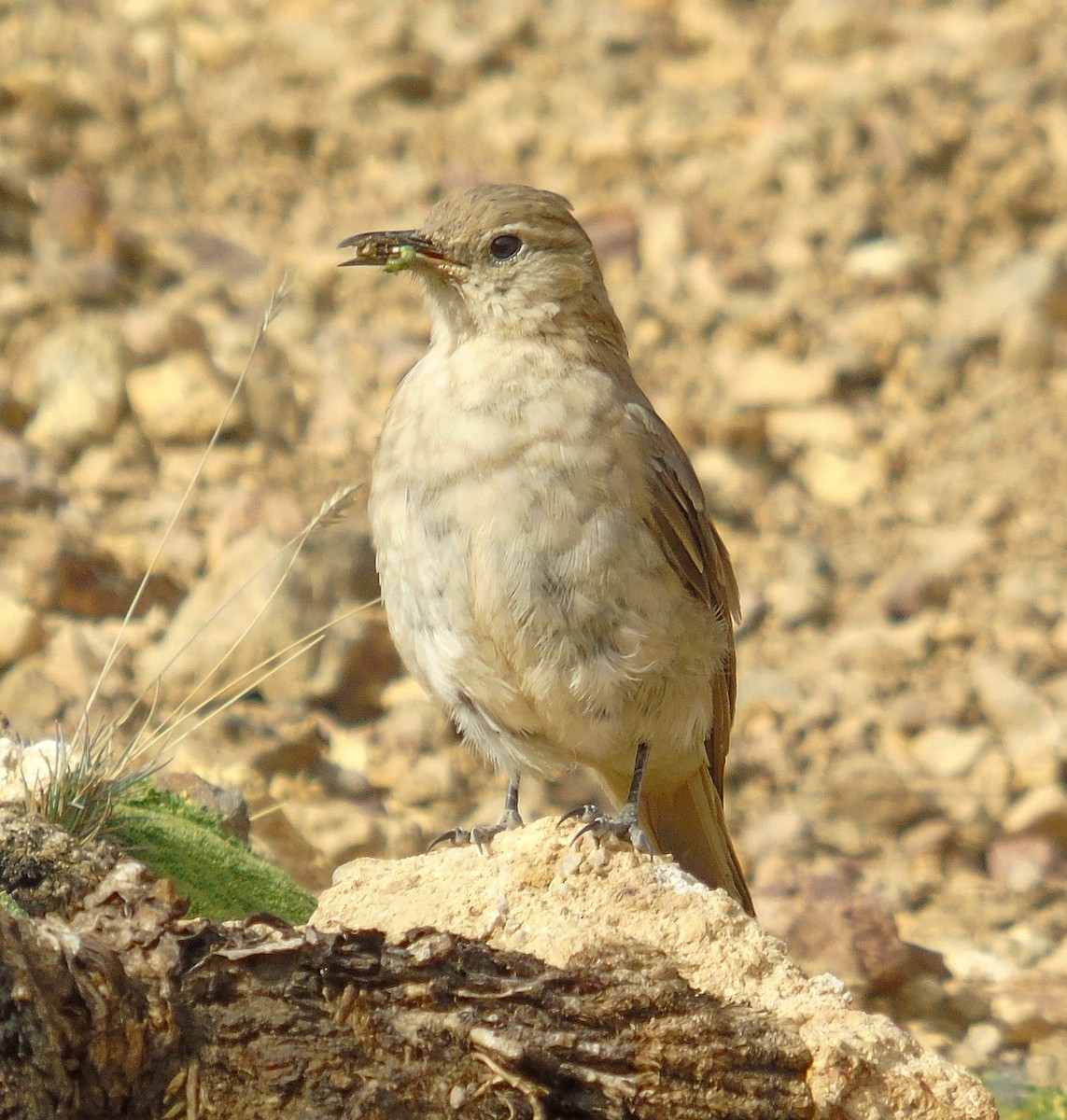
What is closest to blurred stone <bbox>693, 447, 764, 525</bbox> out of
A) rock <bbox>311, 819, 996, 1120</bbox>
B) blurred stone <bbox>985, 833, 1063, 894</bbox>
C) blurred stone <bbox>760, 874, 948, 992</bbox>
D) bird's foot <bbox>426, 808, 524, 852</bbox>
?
blurred stone <bbox>985, 833, 1063, 894</bbox>

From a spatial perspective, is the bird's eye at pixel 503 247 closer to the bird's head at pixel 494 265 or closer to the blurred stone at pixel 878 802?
the bird's head at pixel 494 265

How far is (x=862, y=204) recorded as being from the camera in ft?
35.2

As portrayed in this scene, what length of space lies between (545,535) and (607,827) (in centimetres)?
84

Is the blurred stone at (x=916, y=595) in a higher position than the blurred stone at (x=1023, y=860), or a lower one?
higher

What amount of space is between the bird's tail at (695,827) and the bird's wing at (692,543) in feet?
0.26

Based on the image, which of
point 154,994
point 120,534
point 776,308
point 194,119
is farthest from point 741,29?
point 154,994

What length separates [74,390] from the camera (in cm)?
859

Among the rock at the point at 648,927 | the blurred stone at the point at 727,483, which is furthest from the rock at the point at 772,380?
the rock at the point at 648,927

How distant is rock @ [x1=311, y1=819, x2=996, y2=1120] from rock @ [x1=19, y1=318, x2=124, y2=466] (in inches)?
187

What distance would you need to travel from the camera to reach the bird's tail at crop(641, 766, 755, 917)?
543cm

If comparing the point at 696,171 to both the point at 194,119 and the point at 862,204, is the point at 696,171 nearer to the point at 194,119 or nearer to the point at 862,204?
the point at 862,204

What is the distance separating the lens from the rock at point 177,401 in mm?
8625

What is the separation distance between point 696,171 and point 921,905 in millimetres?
5485

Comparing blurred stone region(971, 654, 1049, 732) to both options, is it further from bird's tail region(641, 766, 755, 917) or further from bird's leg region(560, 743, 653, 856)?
bird's leg region(560, 743, 653, 856)
